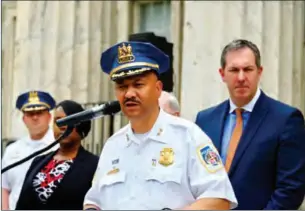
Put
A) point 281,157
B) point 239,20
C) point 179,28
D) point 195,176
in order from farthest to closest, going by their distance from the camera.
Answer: point 179,28 < point 239,20 < point 281,157 < point 195,176

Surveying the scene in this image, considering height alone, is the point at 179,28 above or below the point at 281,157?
above

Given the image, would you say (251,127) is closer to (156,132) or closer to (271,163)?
(271,163)

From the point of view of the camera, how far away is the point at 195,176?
4098 mm

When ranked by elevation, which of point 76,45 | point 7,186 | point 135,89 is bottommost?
point 7,186

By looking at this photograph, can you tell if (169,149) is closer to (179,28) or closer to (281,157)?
(281,157)

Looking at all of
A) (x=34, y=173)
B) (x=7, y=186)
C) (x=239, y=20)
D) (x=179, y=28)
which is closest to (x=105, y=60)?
(x=34, y=173)

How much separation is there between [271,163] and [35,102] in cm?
307

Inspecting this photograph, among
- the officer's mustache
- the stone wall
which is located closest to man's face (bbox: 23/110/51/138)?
the stone wall

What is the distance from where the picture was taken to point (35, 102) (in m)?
7.63

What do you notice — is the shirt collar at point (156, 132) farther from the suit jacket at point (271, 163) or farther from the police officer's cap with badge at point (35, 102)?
the police officer's cap with badge at point (35, 102)

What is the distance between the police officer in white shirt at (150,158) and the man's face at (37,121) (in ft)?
10.7

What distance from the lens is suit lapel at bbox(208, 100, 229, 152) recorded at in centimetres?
523

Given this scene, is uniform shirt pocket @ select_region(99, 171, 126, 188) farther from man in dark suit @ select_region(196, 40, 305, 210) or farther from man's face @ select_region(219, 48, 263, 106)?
man's face @ select_region(219, 48, 263, 106)

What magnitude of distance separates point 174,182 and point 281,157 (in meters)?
1.09
